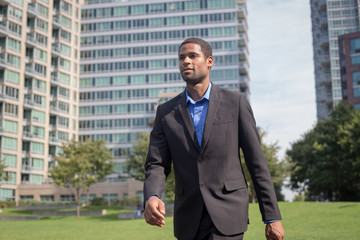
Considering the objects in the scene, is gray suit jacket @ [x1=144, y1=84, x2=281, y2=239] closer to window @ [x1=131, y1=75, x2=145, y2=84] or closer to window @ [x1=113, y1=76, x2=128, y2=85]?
window @ [x1=131, y1=75, x2=145, y2=84]

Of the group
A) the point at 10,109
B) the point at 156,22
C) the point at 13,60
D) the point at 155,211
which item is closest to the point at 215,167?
the point at 155,211

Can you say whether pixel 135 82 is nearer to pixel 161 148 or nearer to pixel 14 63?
pixel 14 63

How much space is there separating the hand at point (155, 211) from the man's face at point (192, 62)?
1.05 metres

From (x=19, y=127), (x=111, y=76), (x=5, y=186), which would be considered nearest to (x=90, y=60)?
(x=111, y=76)

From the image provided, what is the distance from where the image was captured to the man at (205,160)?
3.50 metres

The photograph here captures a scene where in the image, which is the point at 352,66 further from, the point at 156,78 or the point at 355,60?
the point at 156,78

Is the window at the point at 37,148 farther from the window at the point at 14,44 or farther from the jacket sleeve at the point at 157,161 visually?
the jacket sleeve at the point at 157,161

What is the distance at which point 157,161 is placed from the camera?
3871 millimetres

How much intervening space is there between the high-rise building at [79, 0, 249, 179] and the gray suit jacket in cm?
8975

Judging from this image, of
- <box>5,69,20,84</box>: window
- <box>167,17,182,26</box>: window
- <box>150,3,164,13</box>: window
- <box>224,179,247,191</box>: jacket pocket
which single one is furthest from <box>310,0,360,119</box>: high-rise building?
<box>224,179,247,191</box>: jacket pocket

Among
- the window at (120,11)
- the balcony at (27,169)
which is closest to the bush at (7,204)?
the balcony at (27,169)

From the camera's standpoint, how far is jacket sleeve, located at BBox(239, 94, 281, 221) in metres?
3.51

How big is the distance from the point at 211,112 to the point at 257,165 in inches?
22.3

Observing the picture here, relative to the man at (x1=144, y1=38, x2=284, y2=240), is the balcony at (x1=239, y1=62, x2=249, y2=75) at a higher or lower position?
higher
